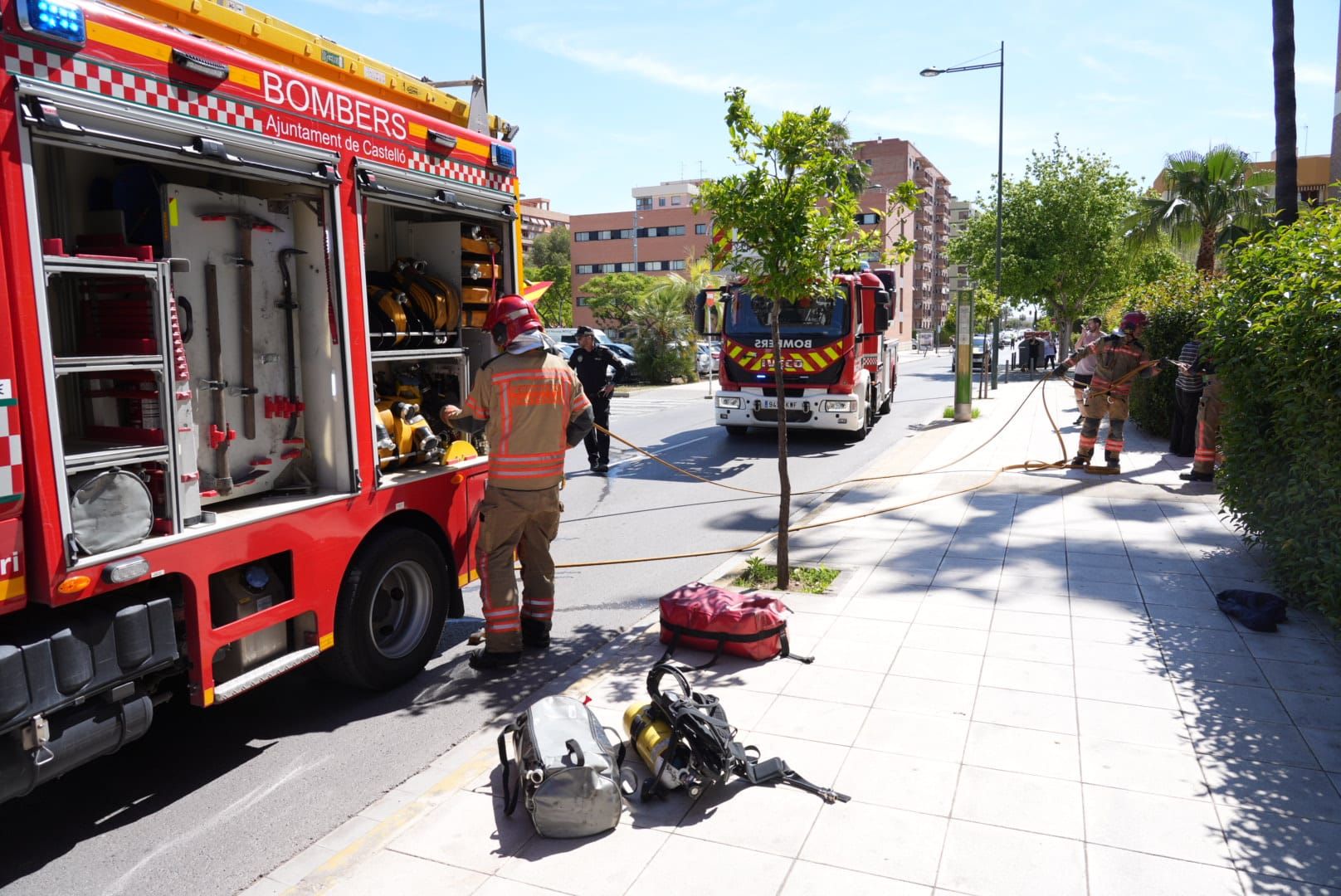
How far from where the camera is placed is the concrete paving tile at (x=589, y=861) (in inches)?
125

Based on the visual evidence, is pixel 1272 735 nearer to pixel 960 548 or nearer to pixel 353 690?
pixel 960 548

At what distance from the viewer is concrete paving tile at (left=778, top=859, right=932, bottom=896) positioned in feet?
10.2

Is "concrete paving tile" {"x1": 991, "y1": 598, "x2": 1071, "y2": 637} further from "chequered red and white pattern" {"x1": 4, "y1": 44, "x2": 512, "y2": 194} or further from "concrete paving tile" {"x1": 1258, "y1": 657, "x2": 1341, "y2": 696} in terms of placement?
"chequered red and white pattern" {"x1": 4, "y1": 44, "x2": 512, "y2": 194}

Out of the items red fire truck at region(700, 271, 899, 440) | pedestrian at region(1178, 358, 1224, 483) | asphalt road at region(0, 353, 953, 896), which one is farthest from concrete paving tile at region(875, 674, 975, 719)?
red fire truck at region(700, 271, 899, 440)

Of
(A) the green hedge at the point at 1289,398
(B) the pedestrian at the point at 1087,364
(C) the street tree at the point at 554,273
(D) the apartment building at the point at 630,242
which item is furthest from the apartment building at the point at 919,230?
(A) the green hedge at the point at 1289,398

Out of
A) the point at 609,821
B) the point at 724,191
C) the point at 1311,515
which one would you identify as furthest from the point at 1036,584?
the point at 609,821

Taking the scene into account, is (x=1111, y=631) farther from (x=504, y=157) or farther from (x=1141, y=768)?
(x=504, y=157)

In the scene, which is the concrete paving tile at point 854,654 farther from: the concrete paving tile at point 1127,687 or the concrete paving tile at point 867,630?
the concrete paving tile at point 1127,687

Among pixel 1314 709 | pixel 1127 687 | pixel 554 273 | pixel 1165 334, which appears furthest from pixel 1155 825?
pixel 554 273

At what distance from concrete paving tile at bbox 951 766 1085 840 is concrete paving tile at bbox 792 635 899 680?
1214 millimetres

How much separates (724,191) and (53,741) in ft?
15.8

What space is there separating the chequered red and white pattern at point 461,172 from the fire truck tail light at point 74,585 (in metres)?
2.70

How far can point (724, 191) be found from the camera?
6.32 meters

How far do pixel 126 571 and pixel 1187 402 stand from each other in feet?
41.0
